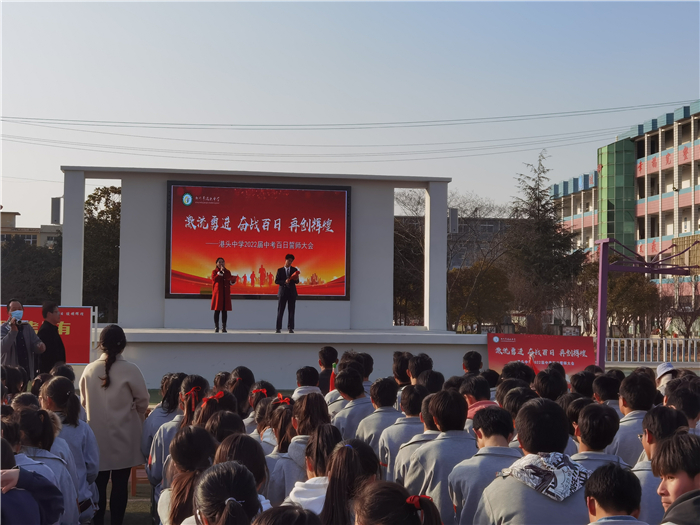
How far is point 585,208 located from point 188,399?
1903 inches

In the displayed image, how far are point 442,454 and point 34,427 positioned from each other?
181cm

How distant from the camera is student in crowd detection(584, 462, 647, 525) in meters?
2.14

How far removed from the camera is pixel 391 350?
12469 mm

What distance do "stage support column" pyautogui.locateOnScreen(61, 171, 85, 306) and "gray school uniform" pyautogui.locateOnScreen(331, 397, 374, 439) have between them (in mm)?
9448

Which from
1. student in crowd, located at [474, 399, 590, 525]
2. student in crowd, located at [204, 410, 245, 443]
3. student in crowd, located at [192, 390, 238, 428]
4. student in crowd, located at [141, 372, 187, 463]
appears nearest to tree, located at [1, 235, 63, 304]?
student in crowd, located at [141, 372, 187, 463]

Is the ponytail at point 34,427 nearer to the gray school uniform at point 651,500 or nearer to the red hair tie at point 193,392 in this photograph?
the red hair tie at point 193,392

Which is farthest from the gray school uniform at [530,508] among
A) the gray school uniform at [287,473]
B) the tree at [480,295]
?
the tree at [480,295]

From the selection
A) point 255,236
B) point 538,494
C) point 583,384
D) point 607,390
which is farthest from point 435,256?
point 538,494

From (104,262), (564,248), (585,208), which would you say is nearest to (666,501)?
(104,262)

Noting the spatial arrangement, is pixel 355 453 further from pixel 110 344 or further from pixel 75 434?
pixel 110 344

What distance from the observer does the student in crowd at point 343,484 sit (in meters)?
2.38

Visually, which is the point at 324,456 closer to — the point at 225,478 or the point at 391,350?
the point at 225,478

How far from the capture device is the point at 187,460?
2762 mm

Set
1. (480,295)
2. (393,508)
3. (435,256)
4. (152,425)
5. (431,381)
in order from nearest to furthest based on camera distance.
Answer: (393,508) → (152,425) → (431,381) → (435,256) → (480,295)
